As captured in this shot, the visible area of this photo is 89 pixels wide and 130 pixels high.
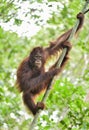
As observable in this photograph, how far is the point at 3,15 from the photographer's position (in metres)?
4.50

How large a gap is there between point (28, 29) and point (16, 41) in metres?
5.23

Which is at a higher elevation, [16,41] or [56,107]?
[56,107]

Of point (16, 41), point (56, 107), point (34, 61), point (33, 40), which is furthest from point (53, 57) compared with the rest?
point (33, 40)

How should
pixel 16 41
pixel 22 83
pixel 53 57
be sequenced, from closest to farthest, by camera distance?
pixel 22 83
pixel 53 57
pixel 16 41

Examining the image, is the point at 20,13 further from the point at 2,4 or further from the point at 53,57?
the point at 53,57

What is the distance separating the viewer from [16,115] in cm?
474

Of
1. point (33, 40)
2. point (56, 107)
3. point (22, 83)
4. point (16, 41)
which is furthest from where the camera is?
point (33, 40)

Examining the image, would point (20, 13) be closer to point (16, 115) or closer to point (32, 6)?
point (32, 6)

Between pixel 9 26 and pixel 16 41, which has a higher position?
pixel 9 26

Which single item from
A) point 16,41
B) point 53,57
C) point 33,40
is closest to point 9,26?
point 53,57

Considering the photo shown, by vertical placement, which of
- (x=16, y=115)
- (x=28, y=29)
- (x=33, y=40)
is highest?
(x=28, y=29)

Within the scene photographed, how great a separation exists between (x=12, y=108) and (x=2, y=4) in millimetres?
1126

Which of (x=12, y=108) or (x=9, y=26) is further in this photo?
(x=12, y=108)

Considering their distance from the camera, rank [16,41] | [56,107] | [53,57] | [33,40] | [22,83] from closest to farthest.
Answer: [56,107] → [22,83] → [53,57] → [16,41] → [33,40]
